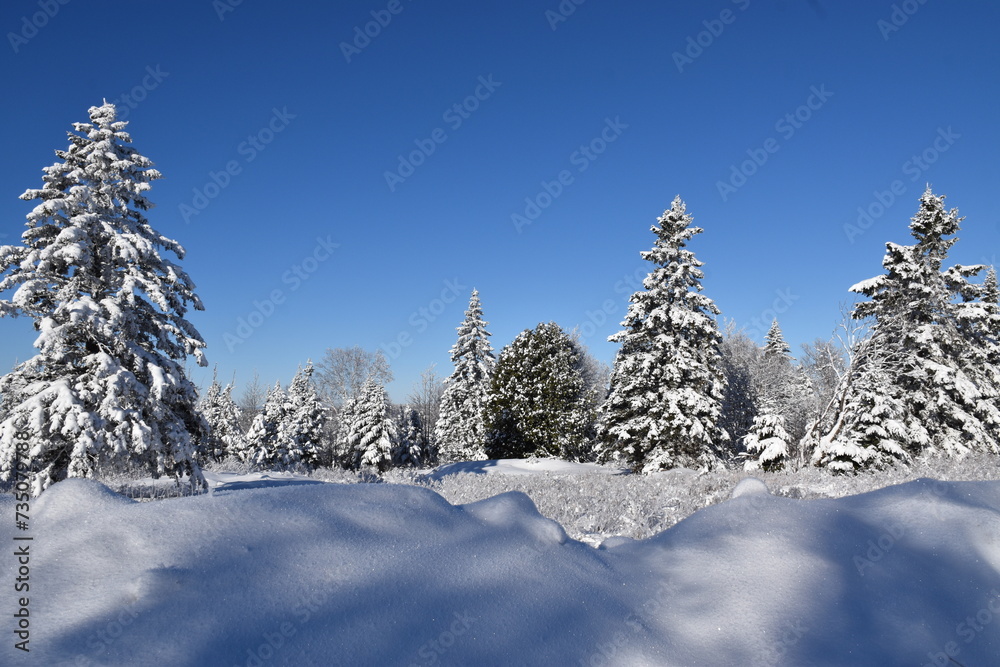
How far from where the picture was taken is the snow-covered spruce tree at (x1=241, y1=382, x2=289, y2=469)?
107 ft

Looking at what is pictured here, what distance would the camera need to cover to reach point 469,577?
3.23m

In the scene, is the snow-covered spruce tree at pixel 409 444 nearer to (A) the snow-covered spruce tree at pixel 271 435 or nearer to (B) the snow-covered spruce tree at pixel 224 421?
(A) the snow-covered spruce tree at pixel 271 435

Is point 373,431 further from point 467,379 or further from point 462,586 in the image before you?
point 462,586

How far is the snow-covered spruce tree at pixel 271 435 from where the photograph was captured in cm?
3266

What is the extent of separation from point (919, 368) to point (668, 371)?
328 inches

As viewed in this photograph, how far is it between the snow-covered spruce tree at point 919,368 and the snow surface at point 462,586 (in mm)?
13975

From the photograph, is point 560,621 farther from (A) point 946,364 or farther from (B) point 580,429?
(B) point 580,429

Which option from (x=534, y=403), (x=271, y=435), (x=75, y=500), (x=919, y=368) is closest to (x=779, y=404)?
(x=919, y=368)

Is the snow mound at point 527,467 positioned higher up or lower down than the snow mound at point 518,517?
lower down
